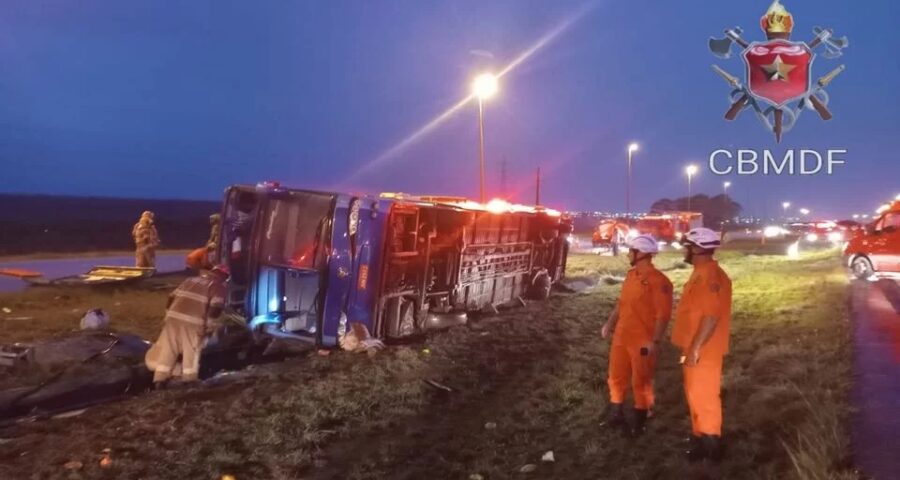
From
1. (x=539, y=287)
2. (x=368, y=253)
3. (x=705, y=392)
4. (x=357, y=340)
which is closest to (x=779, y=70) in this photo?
(x=539, y=287)

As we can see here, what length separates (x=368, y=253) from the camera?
9.55 meters

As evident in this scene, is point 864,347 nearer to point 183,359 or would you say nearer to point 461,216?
point 461,216

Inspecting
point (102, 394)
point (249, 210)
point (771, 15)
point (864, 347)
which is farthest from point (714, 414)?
point (771, 15)

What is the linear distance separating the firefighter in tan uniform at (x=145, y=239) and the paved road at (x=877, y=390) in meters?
13.7

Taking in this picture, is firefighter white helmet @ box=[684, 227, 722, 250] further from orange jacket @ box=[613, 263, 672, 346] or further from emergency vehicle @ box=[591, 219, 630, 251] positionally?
emergency vehicle @ box=[591, 219, 630, 251]

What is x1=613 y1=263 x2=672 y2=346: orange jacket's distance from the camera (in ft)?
19.4

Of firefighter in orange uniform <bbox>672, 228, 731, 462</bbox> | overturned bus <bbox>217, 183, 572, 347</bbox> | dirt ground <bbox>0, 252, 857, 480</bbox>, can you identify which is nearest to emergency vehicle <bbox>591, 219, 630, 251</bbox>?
overturned bus <bbox>217, 183, 572, 347</bbox>

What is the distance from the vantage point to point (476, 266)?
510 inches

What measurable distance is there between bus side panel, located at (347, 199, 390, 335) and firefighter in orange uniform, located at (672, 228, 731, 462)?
4858mm

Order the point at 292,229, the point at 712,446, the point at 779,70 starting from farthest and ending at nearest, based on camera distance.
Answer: the point at 779,70
the point at 292,229
the point at 712,446

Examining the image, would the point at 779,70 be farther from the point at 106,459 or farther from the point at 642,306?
the point at 106,459

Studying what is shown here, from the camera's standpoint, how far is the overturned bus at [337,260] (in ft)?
31.4

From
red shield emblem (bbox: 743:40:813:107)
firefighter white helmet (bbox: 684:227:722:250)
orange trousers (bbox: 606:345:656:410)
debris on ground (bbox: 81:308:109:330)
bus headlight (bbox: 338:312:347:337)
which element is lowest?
debris on ground (bbox: 81:308:109:330)

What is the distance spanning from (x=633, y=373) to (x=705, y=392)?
841 mm
